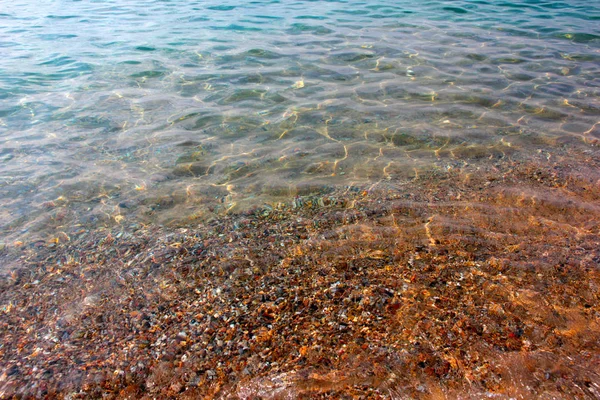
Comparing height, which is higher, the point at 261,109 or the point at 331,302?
the point at 261,109

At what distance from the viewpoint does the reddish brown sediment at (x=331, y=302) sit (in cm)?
256

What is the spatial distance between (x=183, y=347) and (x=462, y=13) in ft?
45.0

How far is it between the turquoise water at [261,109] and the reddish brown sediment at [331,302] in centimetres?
66

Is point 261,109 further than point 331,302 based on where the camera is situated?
Yes

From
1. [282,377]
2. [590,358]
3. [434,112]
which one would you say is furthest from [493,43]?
[282,377]

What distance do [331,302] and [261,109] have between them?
14.2ft

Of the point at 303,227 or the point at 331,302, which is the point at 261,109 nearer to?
the point at 303,227

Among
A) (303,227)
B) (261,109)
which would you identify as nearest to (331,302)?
(303,227)

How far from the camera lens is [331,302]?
10.2 ft

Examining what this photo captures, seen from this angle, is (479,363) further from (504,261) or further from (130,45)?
(130,45)

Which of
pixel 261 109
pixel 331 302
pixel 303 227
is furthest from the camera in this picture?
pixel 261 109

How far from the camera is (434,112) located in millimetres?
6371

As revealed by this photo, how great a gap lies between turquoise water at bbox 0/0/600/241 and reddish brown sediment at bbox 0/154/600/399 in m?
0.66

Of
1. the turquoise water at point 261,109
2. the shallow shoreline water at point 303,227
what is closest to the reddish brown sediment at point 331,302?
the shallow shoreline water at point 303,227
